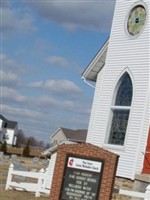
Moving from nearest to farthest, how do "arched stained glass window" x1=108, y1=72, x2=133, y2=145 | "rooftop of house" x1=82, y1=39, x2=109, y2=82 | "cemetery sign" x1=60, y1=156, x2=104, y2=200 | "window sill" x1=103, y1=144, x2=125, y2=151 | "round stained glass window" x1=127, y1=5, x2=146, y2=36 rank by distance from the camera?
"cemetery sign" x1=60, y1=156, x2=104, y2=200 < "window sill" x1=103, y1=144, x2=125, y2=151 < "arched stained glass window" x1=108, y1=72, x2=133, y2=145 < "round stained glass window" x1=127, y1=5, x2=146, y2=36 < "rooftop of house" x1=82, y1=39, x2=109, y2=82

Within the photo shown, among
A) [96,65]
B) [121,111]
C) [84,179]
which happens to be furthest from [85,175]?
[96,65]

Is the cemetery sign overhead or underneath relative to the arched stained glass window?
underneath

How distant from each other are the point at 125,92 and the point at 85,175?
330 inches

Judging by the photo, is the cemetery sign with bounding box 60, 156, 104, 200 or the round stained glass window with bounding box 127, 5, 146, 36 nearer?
the cemetery sign with bounding box 60, 156, 104, 200

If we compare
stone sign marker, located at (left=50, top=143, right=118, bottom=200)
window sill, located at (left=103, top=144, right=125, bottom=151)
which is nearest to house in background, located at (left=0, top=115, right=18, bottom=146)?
window sill, located at (left=103, top=144, right=125, bottom=151)

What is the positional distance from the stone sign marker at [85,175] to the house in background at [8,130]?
349ft

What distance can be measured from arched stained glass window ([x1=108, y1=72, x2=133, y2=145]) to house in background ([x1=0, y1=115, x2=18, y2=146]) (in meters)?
98.9

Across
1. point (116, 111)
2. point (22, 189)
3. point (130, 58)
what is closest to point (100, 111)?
point (116, 111)

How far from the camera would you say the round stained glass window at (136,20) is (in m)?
20.9

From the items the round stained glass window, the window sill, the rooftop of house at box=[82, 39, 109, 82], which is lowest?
the window sill

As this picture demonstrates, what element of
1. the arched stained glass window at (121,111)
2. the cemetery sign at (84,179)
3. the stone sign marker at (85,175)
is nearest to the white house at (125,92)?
the arched stained glass window at (121,111)

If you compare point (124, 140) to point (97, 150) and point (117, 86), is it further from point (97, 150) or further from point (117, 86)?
point (97, 150)

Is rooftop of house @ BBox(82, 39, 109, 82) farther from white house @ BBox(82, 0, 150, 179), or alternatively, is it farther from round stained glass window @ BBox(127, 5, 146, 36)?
round stained glass window @ BBox(127, 5, 146, 36)

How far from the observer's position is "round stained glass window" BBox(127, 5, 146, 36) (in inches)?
823
